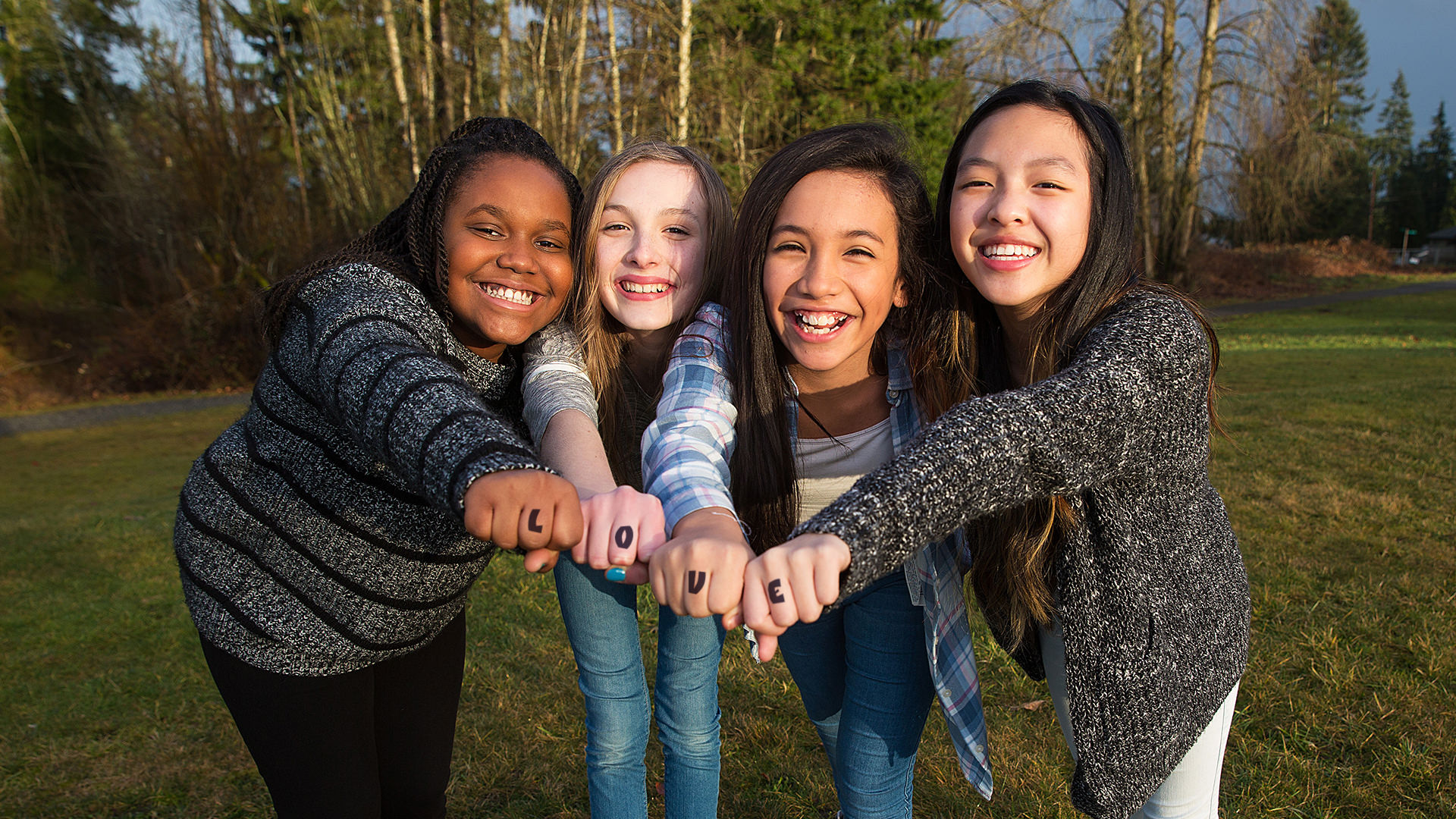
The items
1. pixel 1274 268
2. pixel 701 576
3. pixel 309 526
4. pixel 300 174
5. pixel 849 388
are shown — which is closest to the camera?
pixel 701 576

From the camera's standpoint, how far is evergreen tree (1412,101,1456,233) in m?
59.2

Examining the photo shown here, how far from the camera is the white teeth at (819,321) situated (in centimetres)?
197

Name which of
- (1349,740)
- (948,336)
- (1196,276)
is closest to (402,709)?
(948,336)

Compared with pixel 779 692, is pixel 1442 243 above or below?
above

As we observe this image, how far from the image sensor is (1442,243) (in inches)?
2200

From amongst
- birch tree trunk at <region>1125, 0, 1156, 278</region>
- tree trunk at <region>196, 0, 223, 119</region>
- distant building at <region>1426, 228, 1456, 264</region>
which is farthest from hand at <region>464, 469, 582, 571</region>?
distant building at <region>1426, 228, 1456, 264</region>

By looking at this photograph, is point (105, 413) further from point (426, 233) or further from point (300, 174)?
point (426, 233)

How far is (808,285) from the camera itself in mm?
1941

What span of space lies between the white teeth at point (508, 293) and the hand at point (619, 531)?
2.32ft

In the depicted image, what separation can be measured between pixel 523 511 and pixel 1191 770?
156cm

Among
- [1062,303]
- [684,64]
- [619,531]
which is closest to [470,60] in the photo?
[684,64]

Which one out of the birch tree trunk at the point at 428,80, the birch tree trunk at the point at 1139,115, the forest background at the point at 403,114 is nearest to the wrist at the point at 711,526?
the forest background at the point at 403,114

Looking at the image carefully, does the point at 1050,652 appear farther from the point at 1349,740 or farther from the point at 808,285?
the point at 1349,740

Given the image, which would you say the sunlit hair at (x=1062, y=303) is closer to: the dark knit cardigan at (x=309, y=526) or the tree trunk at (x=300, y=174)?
the dark knit cardigan at (x=309, y=526)
